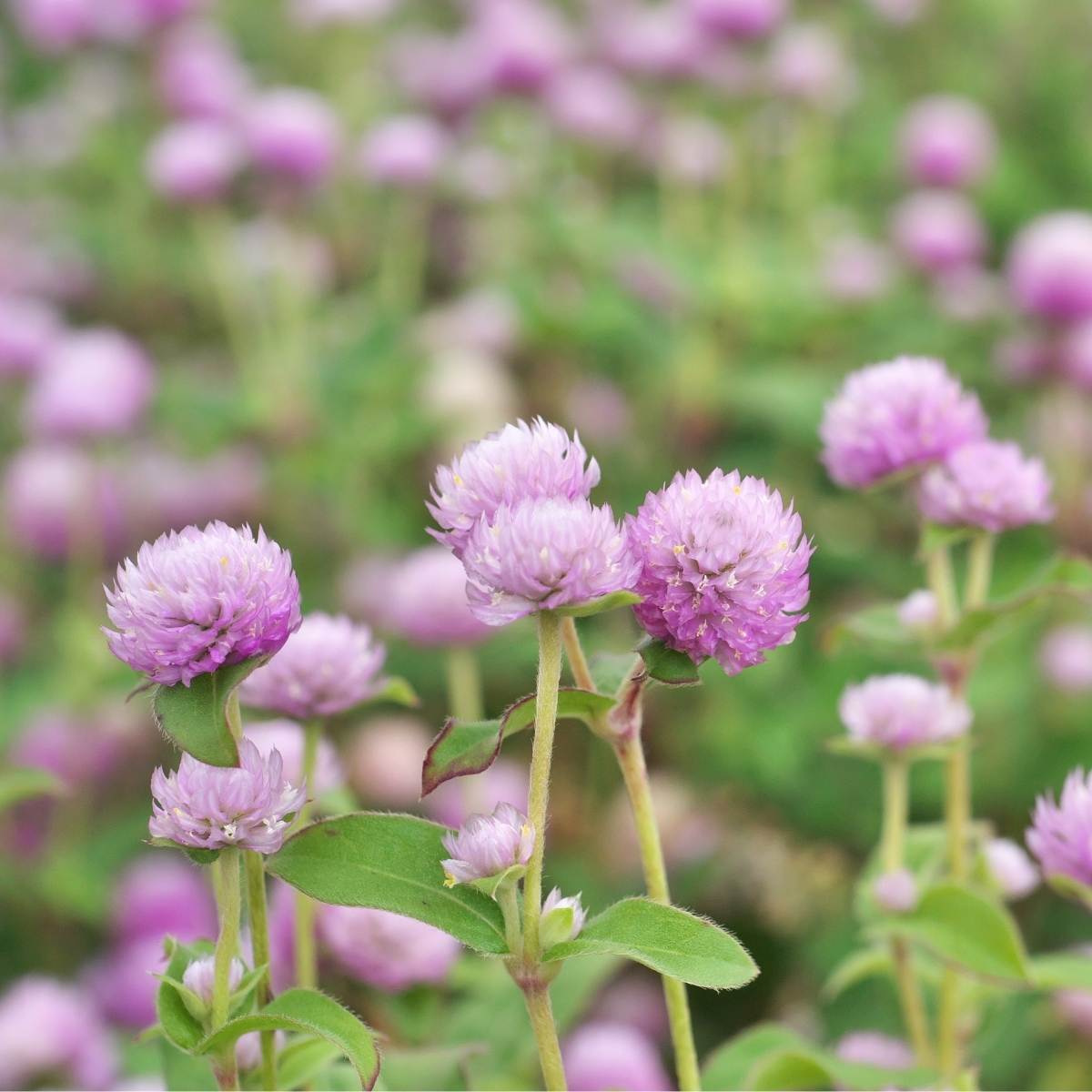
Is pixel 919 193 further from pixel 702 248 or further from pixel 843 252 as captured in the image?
pixel 702 248

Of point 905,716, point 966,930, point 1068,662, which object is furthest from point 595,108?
point 966,930

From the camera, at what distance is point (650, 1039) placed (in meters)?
1.70

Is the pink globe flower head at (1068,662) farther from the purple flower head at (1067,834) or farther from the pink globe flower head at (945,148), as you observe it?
the purple flower head at (1067,834)

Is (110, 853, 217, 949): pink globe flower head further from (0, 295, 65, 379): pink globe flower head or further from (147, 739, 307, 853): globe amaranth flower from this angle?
(147, 739, 307, 853): globe amaranth flower

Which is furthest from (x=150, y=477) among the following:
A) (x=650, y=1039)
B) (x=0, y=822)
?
(x=650, y=1039)

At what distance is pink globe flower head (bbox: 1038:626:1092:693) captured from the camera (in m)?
2.04

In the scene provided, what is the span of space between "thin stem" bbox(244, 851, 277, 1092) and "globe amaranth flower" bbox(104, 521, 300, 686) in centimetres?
11

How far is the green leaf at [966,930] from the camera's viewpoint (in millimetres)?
847

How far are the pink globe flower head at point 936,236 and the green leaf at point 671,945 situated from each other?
85.3 inches

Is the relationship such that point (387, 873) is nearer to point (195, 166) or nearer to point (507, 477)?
point (507, 477)

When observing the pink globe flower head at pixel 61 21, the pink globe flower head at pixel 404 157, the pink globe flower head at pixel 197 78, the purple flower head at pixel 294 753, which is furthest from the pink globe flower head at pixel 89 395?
the purple flower head at pixel 294 753

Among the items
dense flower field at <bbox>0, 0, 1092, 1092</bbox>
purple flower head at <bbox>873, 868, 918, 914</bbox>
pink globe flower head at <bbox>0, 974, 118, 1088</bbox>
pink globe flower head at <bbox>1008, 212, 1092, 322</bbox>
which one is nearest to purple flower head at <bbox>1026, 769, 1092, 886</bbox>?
dense flower field at <bbox>0, 0, 1092, 1092</bbox>

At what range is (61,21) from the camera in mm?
2670

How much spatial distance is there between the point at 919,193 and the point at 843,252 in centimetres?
36
